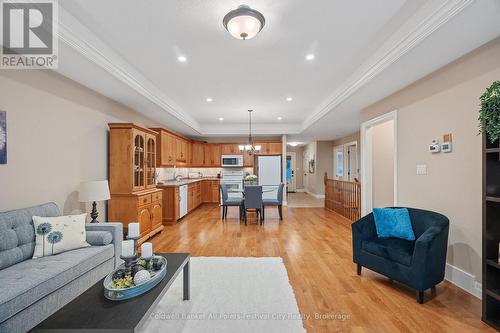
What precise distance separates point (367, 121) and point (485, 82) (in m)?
2.21

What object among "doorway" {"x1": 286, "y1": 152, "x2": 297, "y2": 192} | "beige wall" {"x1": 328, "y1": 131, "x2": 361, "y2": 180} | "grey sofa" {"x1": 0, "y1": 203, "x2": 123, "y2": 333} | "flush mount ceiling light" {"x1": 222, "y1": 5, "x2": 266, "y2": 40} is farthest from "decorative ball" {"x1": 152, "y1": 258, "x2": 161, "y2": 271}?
"doorway" {"x1": 286, "y1": 152, "x2": 297, "y2": 192}

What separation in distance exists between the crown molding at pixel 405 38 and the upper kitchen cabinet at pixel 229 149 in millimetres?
5114

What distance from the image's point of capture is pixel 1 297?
1.48 meters

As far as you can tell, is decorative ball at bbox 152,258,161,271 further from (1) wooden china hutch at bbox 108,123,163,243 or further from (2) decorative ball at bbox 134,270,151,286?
(1) wooden china hutch at bbox 108,123,163,243

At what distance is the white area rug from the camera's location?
6.28 ft

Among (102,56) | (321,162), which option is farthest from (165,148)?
(321,162)

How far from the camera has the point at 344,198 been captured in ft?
20.1

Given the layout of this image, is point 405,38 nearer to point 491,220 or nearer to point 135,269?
point 491,220

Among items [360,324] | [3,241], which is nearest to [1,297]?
[3,241]

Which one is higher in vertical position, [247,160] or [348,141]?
[348,141]

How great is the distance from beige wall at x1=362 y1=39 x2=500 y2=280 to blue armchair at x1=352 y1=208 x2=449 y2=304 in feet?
1.03

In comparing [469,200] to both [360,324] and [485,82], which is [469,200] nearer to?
[485,82]

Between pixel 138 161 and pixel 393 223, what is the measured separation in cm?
400

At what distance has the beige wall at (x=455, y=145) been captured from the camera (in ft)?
7.68
